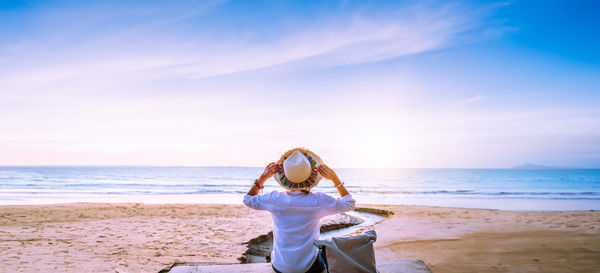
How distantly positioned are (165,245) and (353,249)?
5413 millimetres

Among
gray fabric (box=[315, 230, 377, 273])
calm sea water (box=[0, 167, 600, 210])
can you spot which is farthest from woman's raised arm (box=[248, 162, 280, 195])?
calm sea water (box=[0, 167, 600, 210])

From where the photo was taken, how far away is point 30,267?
16.8 ft

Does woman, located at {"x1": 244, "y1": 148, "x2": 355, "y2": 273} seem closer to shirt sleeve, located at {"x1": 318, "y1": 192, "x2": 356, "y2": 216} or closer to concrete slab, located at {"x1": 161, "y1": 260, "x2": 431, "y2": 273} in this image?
shirt sleeve, located at {"x1": 318, "y1": 192, "x2": 356, "y2": 216}

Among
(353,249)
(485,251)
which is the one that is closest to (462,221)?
(485,251)

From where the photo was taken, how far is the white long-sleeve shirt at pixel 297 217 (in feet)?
9.53

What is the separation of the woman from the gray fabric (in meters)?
0.21

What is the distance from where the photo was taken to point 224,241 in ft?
24.9

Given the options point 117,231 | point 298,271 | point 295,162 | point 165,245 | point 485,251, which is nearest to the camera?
point 295,162

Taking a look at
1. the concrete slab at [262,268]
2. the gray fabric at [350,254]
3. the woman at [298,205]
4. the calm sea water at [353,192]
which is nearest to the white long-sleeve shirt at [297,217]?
the woman at [298,205]

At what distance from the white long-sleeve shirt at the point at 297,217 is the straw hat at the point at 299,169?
0.27 ft

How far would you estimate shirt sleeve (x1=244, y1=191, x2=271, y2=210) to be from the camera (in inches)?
117

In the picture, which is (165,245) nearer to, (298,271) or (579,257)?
(298,271)

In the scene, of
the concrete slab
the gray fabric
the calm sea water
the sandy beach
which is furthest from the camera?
the calm sea water

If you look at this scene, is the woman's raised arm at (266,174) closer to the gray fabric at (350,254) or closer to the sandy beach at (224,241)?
the gray fabric at (350,254)
